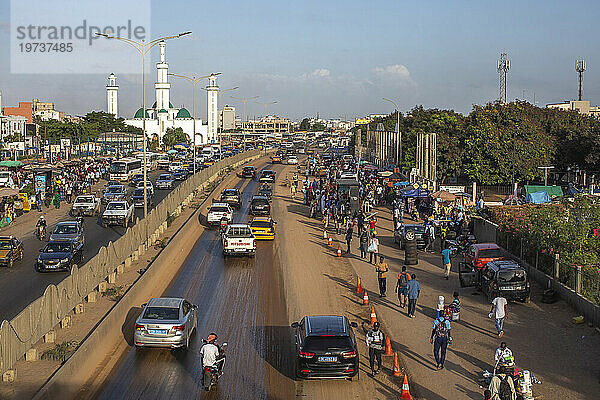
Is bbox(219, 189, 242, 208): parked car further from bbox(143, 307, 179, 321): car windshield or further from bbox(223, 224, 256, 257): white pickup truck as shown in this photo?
bbox(143, 307, 179, 321): car windshield

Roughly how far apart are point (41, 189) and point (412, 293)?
37896 mm

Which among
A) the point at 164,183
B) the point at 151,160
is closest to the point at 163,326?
the point at 164,183

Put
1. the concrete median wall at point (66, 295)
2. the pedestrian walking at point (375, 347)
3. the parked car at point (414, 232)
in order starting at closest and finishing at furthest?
the concrete median wall at point (66, 295) < the pedestrian walking at point (375, 347) < the parked car at point (414, 232)

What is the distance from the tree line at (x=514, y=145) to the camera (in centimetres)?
6091

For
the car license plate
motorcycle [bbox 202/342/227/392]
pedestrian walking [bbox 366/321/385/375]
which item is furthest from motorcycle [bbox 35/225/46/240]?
the car license plate

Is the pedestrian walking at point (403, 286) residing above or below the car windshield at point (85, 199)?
below

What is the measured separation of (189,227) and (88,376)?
25.1m

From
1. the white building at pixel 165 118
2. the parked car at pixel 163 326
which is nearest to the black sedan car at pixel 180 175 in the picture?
the parked car at pixel 163 326

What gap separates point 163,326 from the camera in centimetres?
1750

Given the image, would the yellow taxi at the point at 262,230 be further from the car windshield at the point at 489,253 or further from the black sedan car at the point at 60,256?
the car windshield at the point at 489,253

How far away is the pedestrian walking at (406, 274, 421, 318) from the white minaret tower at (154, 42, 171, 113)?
147 metres

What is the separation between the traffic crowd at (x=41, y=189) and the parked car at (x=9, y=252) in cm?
1250

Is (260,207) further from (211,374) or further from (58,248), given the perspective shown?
(211,374)

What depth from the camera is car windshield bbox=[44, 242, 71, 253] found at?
2875 cm
